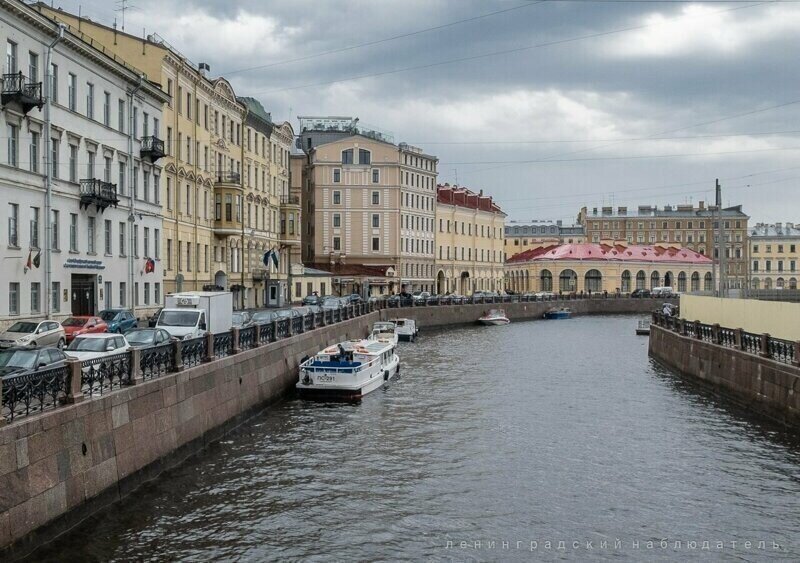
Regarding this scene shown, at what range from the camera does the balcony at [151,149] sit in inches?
1635

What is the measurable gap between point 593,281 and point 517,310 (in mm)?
27253

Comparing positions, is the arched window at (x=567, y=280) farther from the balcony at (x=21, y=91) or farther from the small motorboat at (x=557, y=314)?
the balcony at (x=21, y=91)

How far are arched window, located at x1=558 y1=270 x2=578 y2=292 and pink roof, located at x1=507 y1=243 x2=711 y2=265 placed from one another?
1.93 metres

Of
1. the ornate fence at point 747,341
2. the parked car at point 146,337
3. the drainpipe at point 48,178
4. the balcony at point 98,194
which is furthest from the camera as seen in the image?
the balcony at point 98,194

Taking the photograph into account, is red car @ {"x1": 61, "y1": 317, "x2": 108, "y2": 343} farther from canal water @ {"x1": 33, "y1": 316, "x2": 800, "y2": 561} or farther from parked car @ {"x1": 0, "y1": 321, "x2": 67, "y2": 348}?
canal water @ {"x1": 33, "y1": 316, "x2": 800, "y2": 561}

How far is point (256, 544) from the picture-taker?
47.5 feet

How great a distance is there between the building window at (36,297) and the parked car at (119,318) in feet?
8.30

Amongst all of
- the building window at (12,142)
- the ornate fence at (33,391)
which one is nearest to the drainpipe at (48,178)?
the building window at (12,142)

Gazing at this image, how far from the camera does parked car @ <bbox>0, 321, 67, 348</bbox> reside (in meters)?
25.9

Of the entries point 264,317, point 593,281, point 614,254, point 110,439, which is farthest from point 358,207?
point 110,439

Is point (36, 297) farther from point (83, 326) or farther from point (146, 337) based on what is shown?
point (146, 337)

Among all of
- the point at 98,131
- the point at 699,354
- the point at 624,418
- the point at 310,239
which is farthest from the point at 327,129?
the point at 624,418

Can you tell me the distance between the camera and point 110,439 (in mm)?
15727

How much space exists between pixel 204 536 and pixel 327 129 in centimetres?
8303
